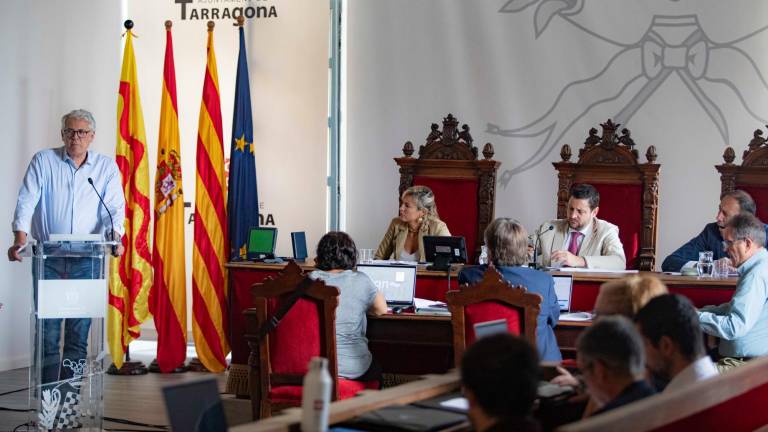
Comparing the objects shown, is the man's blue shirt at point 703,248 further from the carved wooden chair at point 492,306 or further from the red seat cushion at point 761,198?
the carved wooden chair at point 492,306

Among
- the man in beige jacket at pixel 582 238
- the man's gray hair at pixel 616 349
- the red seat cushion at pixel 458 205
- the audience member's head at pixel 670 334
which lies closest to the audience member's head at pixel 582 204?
the man in beige jacket at pixel 582 238

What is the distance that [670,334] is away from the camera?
2473 mm

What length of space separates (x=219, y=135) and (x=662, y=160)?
9.92 ft

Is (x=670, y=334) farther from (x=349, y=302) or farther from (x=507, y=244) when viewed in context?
(x=349, y=302)

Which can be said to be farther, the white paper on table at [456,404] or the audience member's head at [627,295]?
the audience member's head at [627,295]

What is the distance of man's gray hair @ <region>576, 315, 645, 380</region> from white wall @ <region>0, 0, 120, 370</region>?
544 cm

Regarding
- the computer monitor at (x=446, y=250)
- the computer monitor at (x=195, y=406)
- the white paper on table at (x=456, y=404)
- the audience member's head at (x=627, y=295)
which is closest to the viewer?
the computer monitor at (x=195, y=406)

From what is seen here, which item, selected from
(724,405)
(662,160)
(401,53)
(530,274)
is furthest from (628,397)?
(401,53)

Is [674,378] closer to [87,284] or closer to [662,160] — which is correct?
[87,284]

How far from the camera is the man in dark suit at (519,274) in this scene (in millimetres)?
3943

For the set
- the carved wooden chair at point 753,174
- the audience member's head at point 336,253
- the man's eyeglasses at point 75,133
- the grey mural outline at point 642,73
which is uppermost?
the grey mural outline at point 642,73

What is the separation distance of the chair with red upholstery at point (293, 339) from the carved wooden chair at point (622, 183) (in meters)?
2.57

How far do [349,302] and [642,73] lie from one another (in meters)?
3.45

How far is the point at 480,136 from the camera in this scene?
23.1 ft
